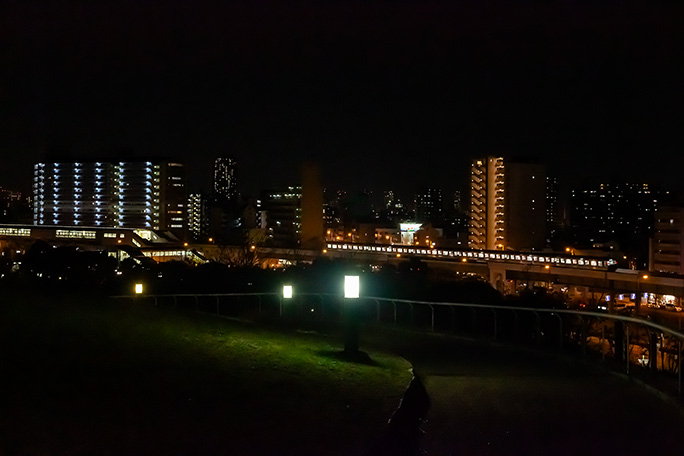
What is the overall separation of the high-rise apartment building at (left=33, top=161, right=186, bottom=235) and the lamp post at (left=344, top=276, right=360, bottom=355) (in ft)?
314

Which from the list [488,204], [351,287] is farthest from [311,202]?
[351,287]

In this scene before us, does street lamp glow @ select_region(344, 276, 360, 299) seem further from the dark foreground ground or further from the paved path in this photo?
the paved path

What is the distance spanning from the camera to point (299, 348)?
11.7 metres

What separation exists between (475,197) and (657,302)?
46.1 m

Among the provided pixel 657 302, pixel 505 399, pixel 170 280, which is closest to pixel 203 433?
pixel 505 399

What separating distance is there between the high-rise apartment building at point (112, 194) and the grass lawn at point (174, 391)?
9643 centimetres

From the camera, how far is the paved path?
6.88 m

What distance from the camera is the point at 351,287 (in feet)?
39.4

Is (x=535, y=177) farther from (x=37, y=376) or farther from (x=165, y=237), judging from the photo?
(x=37, y=376)

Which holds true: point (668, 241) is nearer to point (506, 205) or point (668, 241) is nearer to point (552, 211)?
point (506, 205)

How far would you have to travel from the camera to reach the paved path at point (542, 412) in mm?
6879

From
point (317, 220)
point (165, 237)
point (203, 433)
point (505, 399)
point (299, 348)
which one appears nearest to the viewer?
point (203, 433)

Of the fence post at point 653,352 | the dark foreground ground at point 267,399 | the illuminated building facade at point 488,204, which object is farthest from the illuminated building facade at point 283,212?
the fence post at point 653,352

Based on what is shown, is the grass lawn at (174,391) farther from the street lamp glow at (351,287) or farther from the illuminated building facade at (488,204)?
the illuminated building facade at (488,204)
